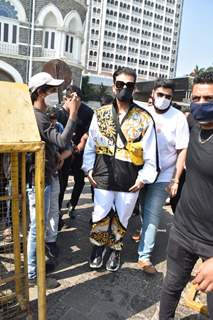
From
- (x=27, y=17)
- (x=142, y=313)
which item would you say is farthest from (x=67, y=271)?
(x=27, y=17)

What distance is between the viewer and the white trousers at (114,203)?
3.34 m

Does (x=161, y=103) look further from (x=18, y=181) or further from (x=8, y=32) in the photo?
(x=8, y=32)

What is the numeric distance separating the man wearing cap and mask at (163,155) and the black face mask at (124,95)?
0.41 meters


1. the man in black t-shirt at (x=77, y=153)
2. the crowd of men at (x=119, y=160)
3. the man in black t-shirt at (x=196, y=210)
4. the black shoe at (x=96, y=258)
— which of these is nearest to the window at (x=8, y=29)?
the man in black t-shirt at (x=77, y=153)

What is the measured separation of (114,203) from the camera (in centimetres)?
342

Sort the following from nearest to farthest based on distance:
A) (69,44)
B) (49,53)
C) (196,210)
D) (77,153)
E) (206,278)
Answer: (206,278)
(196,210)
(77,153)
(49,53)
(69,44)

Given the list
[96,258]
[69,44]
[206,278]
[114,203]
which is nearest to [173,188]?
[114,203]

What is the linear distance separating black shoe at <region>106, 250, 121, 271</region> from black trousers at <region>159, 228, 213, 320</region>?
1.08 meters

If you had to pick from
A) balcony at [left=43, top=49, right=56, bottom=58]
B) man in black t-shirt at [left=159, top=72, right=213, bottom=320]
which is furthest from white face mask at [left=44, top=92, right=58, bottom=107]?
balcony at [left=43, top=49, right=56, bottom=58]

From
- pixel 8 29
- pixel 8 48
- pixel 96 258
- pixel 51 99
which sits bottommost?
pixel 96 258

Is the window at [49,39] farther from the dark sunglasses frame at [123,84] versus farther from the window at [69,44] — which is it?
the dark sunglasses frame at [123,84]

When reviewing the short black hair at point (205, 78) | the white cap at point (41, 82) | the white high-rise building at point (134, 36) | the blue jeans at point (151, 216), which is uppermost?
the white high-rise building at point (134, 36)

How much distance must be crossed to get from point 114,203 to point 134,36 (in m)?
87.0

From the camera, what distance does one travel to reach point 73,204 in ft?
16.0
